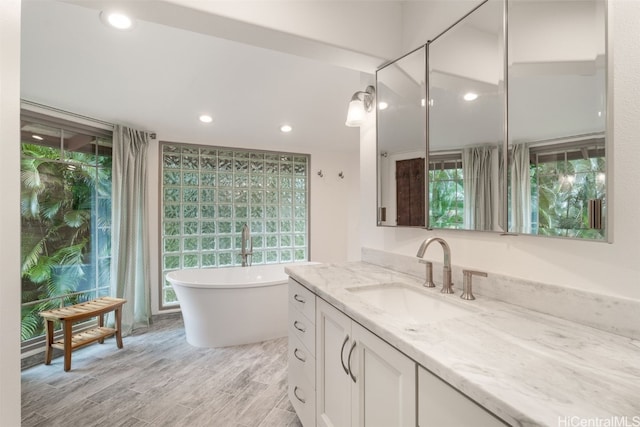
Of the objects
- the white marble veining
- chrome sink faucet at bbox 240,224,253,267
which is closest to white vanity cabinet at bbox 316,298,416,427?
the white marble veining

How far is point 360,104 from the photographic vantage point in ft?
6.24

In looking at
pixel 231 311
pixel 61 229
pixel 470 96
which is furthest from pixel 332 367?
pixel 61 229

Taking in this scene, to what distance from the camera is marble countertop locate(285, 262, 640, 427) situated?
0.50 metres

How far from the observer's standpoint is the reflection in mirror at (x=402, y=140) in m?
1.53

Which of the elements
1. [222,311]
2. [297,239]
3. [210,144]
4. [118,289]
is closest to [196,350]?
[222,311]

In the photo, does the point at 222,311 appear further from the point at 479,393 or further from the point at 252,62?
the point at 479,393

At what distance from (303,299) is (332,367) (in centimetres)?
39

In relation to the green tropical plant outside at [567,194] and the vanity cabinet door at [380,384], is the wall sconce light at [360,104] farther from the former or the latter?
the vanity cabinet door at [380,384]

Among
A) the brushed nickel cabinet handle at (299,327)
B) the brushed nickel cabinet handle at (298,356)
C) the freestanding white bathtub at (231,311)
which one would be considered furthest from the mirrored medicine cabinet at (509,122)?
the freestanding white bathtub at (231,311)

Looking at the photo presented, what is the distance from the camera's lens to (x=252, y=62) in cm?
219

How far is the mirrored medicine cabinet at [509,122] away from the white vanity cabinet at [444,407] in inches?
26.6

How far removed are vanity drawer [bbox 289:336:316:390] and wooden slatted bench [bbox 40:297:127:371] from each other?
1896 mm

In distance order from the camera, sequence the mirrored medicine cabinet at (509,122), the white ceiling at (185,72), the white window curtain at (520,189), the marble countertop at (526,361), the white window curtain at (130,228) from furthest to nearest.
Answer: the white window curtain at (130,228) < the white ceiling at (185,72) < the white window curtain at (520,189) < the mirrored medicine cabinet at (509,122) < the marble countertop at (526,361)

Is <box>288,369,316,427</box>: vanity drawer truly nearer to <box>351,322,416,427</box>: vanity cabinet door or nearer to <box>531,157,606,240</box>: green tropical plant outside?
<box>351,322,416,427</box>: vanity cabinet door
